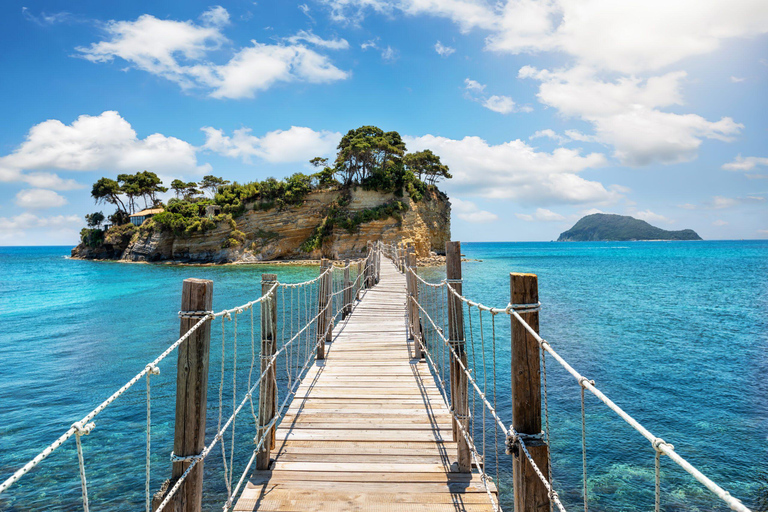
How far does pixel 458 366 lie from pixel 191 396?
216cm

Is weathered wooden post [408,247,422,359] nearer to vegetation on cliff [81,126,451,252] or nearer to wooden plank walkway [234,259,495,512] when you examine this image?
wooden plank walkway [234,259,495,512]

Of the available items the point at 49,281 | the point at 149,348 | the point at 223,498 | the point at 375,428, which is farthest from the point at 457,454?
the point at 49,281

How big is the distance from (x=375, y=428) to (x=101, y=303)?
66.5ft

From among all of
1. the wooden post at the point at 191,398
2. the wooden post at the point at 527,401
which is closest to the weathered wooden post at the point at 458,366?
the wooden post at the point at 527,401

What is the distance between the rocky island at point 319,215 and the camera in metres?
39.9

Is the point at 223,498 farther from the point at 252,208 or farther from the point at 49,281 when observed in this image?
the point at 252,208

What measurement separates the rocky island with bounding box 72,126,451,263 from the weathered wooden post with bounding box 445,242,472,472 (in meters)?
33.8

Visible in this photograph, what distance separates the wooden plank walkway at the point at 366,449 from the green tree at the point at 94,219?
6083 cm

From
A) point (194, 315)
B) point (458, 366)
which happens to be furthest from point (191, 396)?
point (458, 366)

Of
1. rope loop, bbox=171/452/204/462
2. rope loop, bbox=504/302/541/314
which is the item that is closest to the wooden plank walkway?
rope loop, bbox=171/452/204/462

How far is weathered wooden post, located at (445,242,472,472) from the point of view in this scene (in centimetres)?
325

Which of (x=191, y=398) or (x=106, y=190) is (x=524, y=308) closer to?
(x=191, y=398)

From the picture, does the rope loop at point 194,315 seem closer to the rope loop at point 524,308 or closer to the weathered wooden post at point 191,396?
the weathered wooden post at point 191,396

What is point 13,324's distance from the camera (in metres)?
15.4
